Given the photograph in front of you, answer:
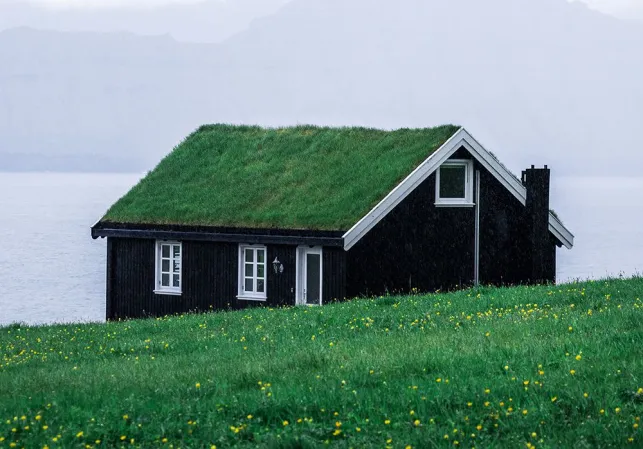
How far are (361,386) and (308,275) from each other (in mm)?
18513

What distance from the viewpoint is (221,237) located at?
110ft

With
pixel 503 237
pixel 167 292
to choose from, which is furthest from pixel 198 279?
pixel 503 237

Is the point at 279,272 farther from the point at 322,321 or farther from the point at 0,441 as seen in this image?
the point at 0,441

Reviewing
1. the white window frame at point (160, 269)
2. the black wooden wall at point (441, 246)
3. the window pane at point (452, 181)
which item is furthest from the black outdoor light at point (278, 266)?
the window pane at point (452, 181)

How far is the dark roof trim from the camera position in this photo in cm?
3133

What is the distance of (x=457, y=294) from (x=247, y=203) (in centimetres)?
1133

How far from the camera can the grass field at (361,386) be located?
39.2 ft

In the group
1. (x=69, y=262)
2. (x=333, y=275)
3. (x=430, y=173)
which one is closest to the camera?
(x=333, y=275)

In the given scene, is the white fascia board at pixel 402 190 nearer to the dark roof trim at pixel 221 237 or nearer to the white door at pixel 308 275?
the dark roof trim at pixel 221 237

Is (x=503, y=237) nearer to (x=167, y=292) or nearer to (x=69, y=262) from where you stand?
(x=167, y=292)

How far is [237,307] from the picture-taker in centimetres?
3356

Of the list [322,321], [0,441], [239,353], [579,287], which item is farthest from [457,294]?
[0,441]

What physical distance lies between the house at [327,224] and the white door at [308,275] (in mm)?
29

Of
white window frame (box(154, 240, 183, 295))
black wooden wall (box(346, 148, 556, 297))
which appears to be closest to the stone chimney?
black wooden wall (box(346, 148, 556, 297))
